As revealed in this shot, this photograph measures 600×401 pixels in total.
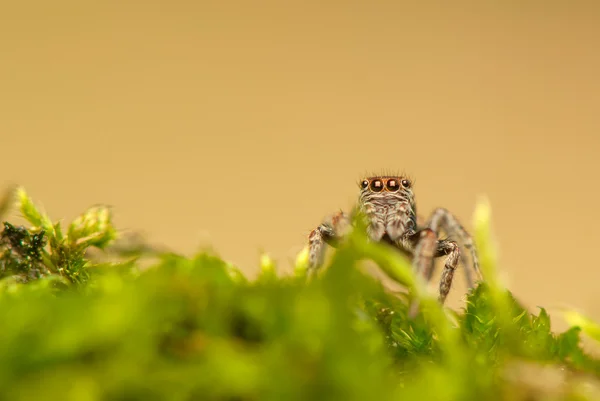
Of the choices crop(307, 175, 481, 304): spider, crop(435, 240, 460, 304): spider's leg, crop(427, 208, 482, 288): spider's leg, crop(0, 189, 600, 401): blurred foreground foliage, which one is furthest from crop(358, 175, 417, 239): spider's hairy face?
crop(0, 189, 600, 401): blurred foreground foliage

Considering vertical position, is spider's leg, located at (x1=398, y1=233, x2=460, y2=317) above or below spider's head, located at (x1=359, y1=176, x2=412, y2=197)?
below

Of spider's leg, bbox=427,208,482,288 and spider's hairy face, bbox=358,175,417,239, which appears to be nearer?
spider's hairy face, bbox=358,175,417,239

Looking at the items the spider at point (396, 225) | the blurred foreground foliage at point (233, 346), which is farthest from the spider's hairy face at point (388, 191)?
the blurred foreground foliage at point (233, 346)

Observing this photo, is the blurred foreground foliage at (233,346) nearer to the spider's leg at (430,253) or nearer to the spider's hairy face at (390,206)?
the spider's leg at (430,253)

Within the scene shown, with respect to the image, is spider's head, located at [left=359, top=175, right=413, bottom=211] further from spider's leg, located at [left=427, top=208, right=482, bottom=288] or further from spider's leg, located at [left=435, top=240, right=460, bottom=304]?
spider's leg, located at [left=435, top=240, right=460, bottom=304]

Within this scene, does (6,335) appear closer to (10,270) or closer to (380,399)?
(380,399)

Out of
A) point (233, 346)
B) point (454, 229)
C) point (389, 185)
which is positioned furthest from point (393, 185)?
point (233, 346)

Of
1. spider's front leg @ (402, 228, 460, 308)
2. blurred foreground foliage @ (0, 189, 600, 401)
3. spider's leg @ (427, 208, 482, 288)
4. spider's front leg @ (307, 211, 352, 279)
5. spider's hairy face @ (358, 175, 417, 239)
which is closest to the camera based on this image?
blurred foreground foliage @ (0, 189, 600, 401)

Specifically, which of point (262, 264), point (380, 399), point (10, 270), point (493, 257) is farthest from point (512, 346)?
point (10, 270)

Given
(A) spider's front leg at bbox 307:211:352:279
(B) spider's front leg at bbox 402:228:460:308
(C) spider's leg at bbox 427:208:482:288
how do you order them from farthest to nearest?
1. (C) spider's leg at bbox 427:208:482:288
2. (A) spider's front leg at bbox 307:211:352:279
3. (B) spider's front leg at bbox 402:228:460:308
